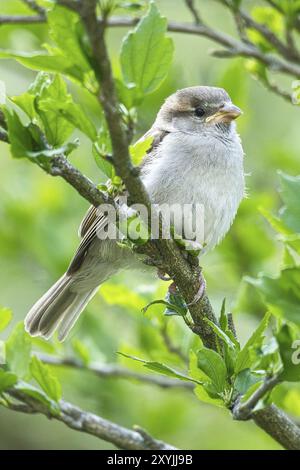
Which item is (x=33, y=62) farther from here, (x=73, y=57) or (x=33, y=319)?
(x=33, y=319)

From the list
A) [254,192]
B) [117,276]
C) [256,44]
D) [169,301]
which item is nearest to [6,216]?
[117,276]

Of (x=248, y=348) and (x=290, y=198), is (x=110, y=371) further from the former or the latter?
(x=290, y=198)

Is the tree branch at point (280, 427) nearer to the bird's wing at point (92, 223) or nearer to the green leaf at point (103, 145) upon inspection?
the green leaf at point (103, 145)

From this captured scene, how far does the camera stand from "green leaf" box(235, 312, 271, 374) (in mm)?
2168

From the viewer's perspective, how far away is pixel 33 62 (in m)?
1.83

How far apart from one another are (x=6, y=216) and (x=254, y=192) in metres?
1.55

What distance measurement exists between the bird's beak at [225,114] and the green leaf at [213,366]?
80.3 inches

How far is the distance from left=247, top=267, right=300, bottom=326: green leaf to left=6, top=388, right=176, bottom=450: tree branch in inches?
40.2

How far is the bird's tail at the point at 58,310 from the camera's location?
412 centimetres

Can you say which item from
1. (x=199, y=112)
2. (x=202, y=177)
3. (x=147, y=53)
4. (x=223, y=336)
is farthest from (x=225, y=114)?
(x=147, y=53)

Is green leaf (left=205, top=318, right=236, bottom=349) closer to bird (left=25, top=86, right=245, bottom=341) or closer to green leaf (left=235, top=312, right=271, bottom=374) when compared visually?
green leaf (left=235, top=312, right=271, bottom=374)

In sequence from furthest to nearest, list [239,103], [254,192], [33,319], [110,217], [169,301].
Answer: [254,192]
[239,103]
[33,319]
[169,301]
[110,217]

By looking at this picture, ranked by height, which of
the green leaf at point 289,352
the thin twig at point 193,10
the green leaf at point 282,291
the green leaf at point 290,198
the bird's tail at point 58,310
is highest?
the thin twig at point 193,10

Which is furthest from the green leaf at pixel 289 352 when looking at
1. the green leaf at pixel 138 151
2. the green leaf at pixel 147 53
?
the green leaf at pixel 147 53
